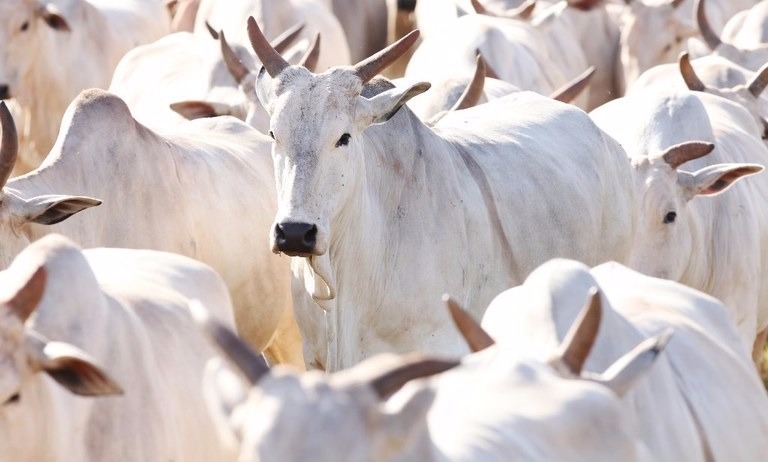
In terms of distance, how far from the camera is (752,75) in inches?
364

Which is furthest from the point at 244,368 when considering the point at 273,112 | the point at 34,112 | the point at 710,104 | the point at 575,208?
the point at 34,112

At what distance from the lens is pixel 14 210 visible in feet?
18.3

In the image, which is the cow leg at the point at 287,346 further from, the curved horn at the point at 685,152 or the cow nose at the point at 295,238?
the cow nose at the point at 295,238

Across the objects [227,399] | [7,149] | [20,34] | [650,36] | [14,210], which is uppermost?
[227,399]

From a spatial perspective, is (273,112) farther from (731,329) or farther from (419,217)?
(731,329)

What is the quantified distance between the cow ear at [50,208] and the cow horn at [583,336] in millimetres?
2194

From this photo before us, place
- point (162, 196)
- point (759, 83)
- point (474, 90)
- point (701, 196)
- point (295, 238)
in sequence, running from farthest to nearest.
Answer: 1. point (759, 83)
2. point (474, 90)
3. point (701, 196)
4. point (162, 196)
5. point (295, 238)

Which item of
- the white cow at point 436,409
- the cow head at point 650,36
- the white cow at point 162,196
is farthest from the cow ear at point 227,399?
the cow head at point 650,36

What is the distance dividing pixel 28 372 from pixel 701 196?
396 cm

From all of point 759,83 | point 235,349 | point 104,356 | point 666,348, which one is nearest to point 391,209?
point 666,348

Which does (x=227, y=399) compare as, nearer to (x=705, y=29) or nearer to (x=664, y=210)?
(x=664, y=210)

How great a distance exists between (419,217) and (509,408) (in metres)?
2.27

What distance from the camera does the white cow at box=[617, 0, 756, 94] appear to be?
11.5 meters

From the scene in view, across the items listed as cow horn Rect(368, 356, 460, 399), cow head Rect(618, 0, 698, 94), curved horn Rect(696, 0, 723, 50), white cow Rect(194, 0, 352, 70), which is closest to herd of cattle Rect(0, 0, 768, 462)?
cow horn Rect(368, 356, 460, 399)
